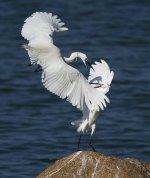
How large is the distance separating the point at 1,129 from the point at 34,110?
1966 mm

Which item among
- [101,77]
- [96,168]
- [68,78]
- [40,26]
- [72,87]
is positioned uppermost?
[40,26]

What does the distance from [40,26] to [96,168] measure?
3484mm

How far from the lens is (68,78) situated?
14.3m

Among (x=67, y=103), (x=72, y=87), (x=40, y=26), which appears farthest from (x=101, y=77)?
(x=67, y=103)

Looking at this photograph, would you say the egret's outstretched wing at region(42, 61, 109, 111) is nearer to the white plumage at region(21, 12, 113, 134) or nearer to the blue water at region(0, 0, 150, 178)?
the white plumage at region(21, 12, 113, 134)

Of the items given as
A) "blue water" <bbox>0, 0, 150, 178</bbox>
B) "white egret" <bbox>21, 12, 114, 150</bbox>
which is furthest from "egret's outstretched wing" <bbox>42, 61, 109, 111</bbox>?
"blue water" <bbox>0, 0, 150, 178</bbox>

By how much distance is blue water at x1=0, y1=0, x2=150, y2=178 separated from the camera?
66.9 feet

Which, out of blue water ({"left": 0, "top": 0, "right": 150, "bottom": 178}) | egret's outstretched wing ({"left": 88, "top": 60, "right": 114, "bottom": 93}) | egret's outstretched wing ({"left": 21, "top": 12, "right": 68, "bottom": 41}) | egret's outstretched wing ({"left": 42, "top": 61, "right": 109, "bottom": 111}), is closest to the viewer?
egret's outstretched wing ({"left": 42, "top": 61, "right": 109, "bottom": 111})

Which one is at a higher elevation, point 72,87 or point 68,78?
point 68,78

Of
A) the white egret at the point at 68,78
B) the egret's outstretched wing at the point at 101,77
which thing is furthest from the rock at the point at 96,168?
the egret's outstretched wing at the point at 101,77

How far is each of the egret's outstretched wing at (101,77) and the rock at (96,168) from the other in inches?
72.6

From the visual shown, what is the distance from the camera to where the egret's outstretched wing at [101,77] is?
14.9 metres

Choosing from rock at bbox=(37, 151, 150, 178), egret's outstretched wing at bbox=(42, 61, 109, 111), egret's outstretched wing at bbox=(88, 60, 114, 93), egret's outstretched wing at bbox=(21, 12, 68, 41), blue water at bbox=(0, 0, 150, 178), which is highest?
egret's outstretched wing at bbox=(21, 12, 68, 41)

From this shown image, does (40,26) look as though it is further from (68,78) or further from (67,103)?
(67,103)
